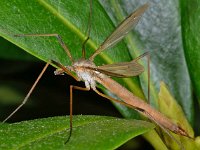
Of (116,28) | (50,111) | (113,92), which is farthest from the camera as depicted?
(50,111)

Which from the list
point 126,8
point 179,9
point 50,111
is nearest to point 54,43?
point 126,8

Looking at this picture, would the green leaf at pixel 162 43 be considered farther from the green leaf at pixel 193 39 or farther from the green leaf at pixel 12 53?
the green leaf at pixel 12 53

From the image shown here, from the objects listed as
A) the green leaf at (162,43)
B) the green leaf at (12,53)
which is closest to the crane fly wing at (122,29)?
the green leaf at (162,43)

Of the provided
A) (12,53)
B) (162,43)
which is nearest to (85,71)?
(162,43)

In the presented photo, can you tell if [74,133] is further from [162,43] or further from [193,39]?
[162,43]

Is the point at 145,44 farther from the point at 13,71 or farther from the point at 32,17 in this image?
the point at 13,71

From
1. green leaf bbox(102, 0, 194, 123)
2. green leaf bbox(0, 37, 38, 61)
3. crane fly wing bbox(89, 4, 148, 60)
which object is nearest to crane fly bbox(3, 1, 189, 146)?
crane fly wing bbox(89, 4, 148, 60)

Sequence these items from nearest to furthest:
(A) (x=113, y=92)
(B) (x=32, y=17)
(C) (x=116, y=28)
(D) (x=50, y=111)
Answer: (B) (x=32, y=17) < (C) (x=116, y=28) < (A) (x=113, y=92) < (D) (x=50, y=111)
